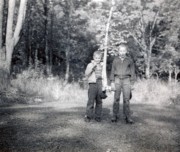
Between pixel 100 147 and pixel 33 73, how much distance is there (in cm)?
1138

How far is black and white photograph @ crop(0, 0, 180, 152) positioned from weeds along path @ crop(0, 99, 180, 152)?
0.07 feet

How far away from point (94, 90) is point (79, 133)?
1697mm

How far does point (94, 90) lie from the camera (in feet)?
30.1

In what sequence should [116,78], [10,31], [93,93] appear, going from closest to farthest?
[93,93] < [116,78] < [10,31]

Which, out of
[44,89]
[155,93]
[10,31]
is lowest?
[155,93]

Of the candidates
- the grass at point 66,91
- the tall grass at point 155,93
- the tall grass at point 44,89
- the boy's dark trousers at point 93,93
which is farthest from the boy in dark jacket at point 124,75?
the tall grass at point 155,93

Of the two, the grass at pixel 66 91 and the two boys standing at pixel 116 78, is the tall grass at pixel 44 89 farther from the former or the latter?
the two boys standing at pixel 116 78

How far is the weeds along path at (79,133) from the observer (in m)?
6.62

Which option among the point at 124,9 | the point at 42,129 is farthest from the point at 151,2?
the point at 42,129

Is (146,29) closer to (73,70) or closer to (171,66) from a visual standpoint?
(171,66)

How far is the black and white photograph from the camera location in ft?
24.3

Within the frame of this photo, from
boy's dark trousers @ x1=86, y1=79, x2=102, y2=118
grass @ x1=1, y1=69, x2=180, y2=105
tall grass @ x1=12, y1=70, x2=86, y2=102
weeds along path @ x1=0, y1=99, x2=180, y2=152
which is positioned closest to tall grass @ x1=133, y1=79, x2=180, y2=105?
grass @ x1=1, y1=69, x2=180, y2=105

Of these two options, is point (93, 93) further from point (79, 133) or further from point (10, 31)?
point (10, 31)

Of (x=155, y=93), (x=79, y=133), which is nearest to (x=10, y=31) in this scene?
(x=155, y=93)
